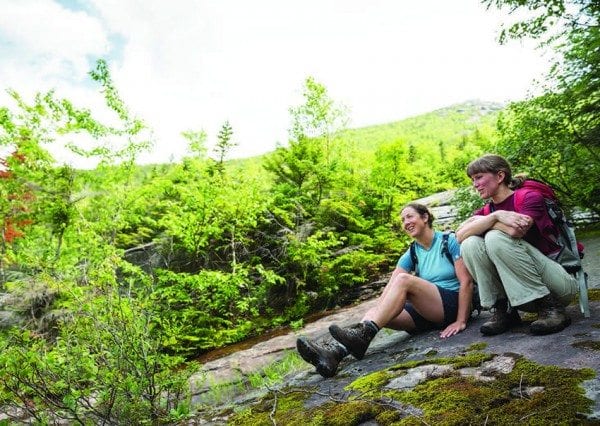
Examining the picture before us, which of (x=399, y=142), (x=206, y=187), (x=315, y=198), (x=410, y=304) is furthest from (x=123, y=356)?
(x=399, y=142)

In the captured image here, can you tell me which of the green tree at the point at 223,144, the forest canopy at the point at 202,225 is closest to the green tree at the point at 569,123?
the forest canopy at the point at 202,225

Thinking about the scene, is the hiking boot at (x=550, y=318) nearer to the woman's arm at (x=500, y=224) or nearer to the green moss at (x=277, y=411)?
the woman's arm at (x=500, y=224)

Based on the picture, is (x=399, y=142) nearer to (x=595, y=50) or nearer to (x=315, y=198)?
(x=315, y=198)

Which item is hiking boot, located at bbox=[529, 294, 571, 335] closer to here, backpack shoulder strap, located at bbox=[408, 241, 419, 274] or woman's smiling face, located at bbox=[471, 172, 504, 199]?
woman's smiling face, located at bbox=[471, 172, 504, 199]

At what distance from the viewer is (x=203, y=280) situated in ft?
27.5

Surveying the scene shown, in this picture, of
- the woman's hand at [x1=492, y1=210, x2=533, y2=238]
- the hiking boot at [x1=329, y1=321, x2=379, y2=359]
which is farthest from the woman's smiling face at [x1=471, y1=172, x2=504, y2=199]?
the hiking boot at [x1=329, y1=321, x2=379, y2=359]

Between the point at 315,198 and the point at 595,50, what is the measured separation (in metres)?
7.41

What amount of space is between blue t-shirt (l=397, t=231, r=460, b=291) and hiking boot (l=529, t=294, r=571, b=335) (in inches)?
34.3

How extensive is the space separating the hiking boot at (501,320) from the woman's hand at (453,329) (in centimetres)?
36

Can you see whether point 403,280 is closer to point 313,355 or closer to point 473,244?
point 473,244

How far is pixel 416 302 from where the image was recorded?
3.74 metres

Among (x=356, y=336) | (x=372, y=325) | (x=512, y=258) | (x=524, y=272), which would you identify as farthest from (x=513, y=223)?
(x=356, y=336)

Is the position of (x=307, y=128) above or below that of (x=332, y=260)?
above

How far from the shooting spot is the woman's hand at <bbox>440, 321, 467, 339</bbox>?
3.57 m
